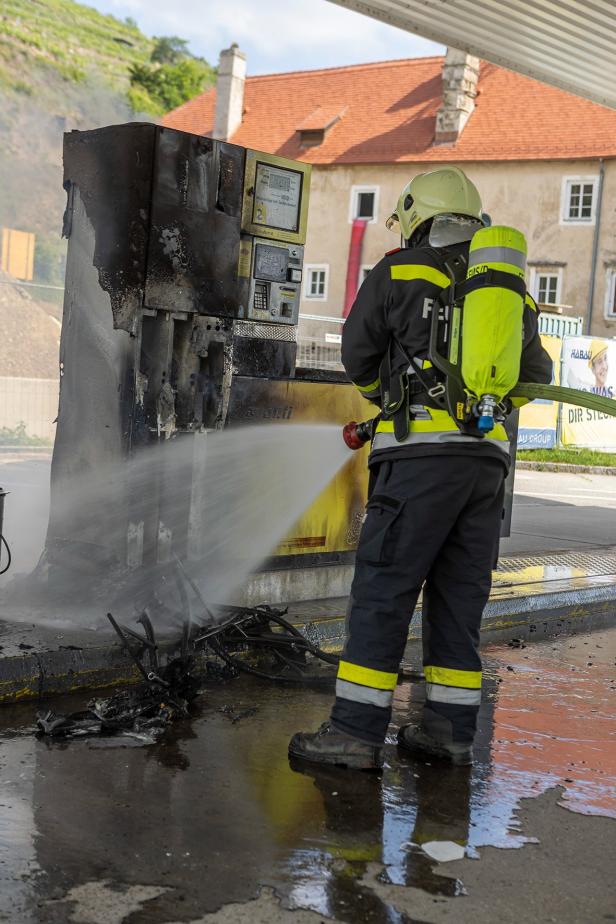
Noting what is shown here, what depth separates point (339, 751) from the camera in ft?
12.8

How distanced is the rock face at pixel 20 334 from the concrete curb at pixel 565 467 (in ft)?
31.1

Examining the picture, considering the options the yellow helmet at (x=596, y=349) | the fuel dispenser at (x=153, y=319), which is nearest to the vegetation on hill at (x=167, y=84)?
the yellow helmet at (x=596, y=349)

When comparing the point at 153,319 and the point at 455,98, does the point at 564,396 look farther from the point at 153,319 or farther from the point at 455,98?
the point at 455,98

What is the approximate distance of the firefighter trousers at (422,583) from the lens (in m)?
3.91

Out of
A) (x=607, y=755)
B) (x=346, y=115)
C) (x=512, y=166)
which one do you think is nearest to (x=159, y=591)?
(x=607, y=755)

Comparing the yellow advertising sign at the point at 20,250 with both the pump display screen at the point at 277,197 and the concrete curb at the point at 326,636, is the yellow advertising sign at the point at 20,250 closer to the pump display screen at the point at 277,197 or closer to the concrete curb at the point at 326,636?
the pump display screen at the point at 277,197

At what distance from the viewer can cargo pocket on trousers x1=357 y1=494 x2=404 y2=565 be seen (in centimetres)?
392

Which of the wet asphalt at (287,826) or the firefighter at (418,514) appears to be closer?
the wet asphalt at (287,826)

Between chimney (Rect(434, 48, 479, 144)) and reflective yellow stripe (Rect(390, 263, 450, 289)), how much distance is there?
36661 millimetres

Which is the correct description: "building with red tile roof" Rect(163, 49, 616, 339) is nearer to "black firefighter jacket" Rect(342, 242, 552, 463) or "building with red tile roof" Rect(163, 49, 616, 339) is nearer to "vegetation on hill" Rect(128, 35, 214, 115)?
"vegetation on hill" Rect(128, 35, 214, 115)

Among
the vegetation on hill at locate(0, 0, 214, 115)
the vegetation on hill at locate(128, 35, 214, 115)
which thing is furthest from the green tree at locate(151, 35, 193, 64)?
the vegetation on hill at locate(128, 35, 214, 115)

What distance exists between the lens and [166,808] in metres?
3.39

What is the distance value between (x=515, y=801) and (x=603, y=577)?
4227 millimetres

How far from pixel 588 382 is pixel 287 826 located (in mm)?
19219
